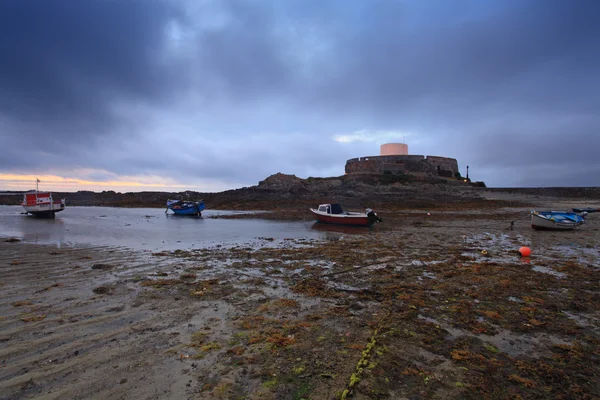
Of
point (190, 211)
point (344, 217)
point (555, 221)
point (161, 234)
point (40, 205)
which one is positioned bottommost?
point (161, 234)

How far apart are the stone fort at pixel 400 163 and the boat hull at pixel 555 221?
4166 centimetres

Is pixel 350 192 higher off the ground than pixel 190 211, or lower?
higher

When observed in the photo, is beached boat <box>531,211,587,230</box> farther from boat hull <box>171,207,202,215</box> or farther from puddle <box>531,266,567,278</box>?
boat hull <box>171,207,202,215</box>

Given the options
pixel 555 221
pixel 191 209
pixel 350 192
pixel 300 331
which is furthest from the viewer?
pixel 350 192

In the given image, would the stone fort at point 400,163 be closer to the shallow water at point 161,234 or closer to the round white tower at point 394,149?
the round white tower at point 394,149

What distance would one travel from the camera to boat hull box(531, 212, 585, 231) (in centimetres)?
1855

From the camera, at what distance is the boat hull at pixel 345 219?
2282cm

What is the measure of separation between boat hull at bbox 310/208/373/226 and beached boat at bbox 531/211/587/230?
989cm

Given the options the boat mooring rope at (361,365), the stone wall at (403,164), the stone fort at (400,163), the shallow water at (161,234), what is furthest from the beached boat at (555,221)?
the stone wall at (403,164)

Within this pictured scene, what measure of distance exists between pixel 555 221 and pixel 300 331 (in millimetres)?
20315

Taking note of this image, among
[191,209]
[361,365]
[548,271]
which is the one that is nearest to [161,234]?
[191,209]

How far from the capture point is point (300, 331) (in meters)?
4.78

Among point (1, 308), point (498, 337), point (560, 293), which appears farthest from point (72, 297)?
point (560, 293)

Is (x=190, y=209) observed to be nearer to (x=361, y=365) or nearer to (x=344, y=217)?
(x=344, y=217)
